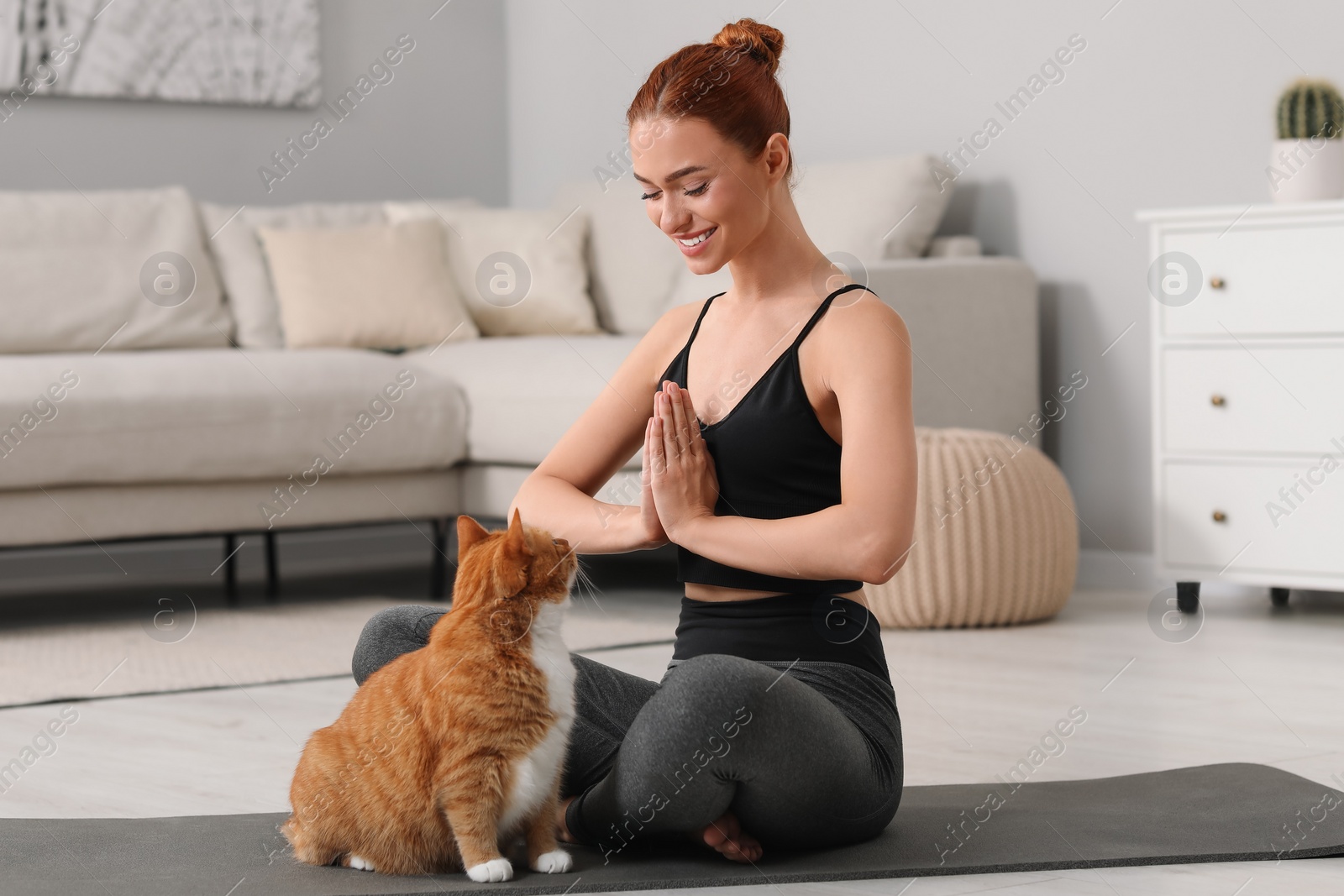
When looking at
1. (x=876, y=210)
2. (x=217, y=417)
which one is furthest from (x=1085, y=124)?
(x=217, y=417)

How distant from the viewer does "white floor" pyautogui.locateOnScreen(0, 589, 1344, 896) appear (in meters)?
1.58

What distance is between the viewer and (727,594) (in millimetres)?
1615

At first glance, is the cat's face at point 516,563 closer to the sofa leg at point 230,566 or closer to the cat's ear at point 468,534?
the cat's ear at point 468,534

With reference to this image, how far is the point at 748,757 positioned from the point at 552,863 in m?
0.22

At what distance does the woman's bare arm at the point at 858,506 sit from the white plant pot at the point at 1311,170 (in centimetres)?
202

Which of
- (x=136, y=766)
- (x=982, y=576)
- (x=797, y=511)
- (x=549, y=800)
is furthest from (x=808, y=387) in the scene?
(x=982, y=576)

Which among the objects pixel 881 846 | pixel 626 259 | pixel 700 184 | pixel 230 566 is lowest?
pixel 230 566

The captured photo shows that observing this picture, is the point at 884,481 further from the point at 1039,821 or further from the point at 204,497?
the point at 204,497

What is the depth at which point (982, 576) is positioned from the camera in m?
3.28

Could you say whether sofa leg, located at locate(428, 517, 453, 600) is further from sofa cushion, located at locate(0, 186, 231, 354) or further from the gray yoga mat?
the gray yoga mat

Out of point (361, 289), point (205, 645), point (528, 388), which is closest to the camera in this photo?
point (205, 645)

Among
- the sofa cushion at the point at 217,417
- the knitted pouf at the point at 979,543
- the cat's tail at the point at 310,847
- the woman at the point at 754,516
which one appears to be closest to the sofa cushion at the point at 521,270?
the sofa cushion at the point at 217,417

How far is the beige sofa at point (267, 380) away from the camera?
329cm

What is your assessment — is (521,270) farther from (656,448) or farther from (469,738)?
(469,738)
